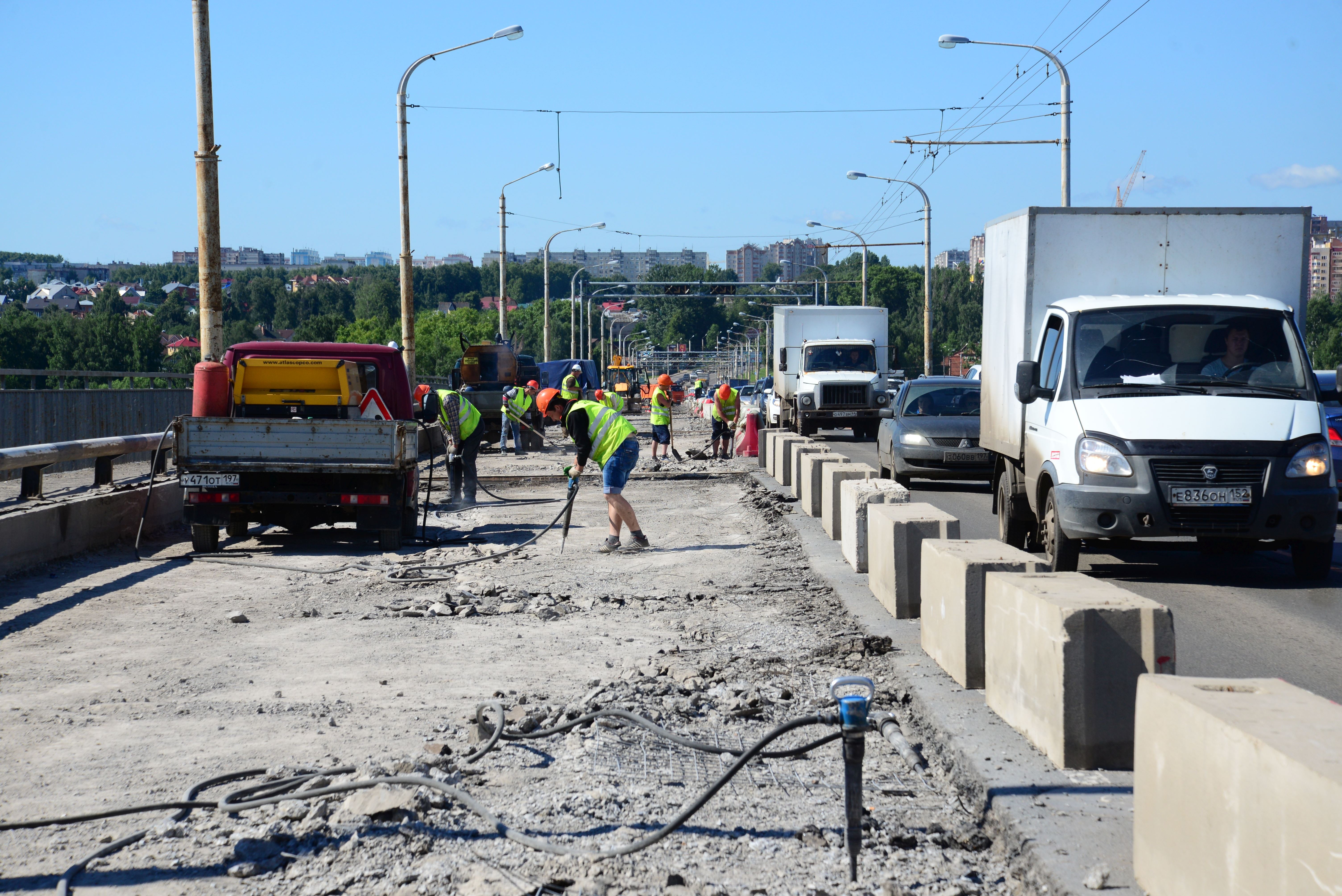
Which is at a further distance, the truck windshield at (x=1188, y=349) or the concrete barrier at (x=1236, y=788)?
the truck windshield at (x=1188, y=349)

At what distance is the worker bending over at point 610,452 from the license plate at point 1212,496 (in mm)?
5149

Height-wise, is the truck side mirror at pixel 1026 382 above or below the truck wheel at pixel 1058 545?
above

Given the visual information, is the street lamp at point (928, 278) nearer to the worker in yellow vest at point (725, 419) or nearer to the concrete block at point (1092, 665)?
the worker in yellow vest at point (725, 419)

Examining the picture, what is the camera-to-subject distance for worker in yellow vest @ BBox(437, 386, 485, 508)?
56.2 feet

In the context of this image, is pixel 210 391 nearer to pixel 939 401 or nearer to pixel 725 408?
pixel 939 401

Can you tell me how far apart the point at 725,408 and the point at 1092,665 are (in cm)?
2276

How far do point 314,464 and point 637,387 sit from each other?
74124mm

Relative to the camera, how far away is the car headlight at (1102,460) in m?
8.77

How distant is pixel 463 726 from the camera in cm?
585

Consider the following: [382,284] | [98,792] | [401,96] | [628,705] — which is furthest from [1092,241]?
[382,284]

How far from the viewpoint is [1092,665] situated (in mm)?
4520

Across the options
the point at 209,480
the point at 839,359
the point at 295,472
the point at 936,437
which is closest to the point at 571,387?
the point at 936,437

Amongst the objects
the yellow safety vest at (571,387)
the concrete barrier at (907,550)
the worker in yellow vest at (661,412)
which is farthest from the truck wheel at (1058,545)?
the worker in yellow vest at (661,412)

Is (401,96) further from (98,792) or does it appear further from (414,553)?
(98,792)
